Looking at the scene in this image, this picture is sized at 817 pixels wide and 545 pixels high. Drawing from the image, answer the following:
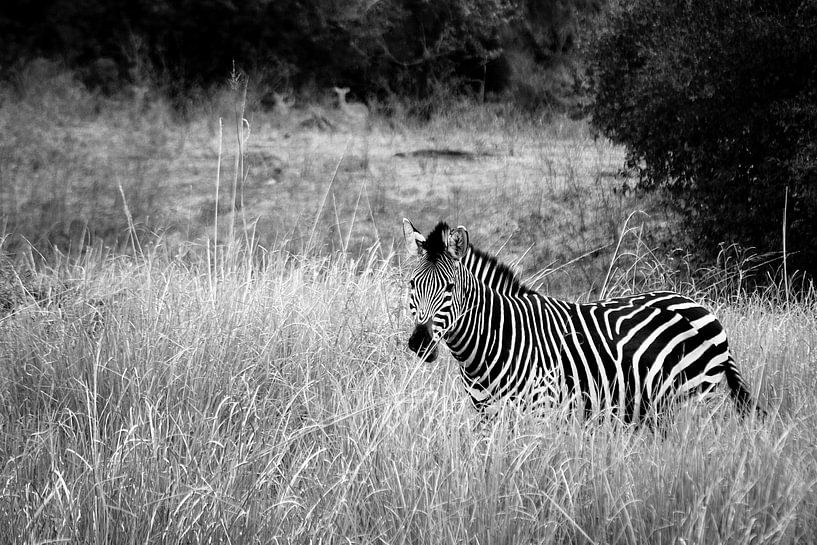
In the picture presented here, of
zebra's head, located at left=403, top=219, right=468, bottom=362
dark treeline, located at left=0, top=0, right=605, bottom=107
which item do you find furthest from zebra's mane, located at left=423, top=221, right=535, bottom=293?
dark treeline, located at left=0, top=0, right=605, bottom=107

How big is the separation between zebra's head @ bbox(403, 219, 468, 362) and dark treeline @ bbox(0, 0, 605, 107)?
1332 centimetres

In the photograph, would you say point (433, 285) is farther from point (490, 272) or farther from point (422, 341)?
point (490, 272)

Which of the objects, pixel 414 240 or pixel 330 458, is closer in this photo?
pixel 414 240

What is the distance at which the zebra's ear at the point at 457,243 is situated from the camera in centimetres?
408

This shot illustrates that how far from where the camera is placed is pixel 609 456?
406cm

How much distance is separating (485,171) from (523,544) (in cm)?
949

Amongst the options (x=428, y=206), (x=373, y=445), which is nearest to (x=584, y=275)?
(x=428, y=206)

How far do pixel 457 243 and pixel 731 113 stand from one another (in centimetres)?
545

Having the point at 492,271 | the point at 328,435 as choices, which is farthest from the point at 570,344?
the point at 328,435

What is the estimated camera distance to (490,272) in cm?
441

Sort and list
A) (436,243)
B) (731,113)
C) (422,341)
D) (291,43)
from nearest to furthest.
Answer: (422,341) < (436,243) < (731,113) < (291,43)

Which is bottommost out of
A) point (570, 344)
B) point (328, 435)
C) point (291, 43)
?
point (328, 435)

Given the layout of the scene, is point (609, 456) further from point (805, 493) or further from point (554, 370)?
point (805, 493)

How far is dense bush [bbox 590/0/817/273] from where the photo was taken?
8.18 meters
